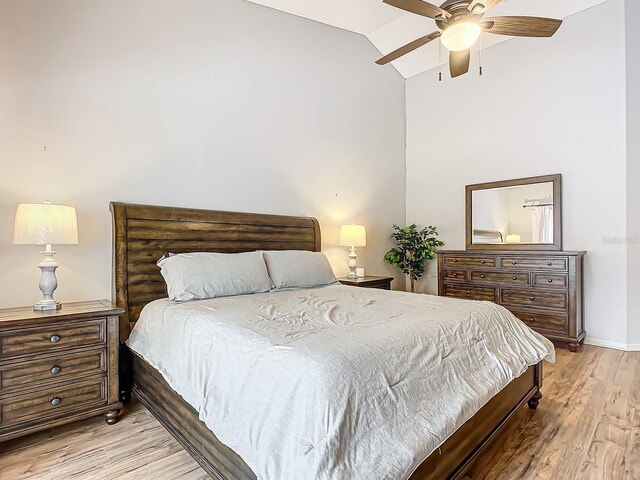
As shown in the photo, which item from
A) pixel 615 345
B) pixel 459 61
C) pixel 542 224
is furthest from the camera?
pixel 542 224

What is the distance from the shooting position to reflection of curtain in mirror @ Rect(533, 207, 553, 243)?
409 centimetres

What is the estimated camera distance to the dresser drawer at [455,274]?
14.6 ft

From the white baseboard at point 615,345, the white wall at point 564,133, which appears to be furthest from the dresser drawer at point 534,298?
the white baseboard at point 615,345

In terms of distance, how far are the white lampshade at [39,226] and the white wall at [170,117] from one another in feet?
1.20

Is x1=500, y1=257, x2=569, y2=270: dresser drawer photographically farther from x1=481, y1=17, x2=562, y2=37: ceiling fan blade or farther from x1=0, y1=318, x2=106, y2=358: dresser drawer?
x1=0, y1=318, x2=106, y2=358: dresser drawer

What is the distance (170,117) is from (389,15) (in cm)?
289

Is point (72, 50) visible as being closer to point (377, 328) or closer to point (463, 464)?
point (377, 328)

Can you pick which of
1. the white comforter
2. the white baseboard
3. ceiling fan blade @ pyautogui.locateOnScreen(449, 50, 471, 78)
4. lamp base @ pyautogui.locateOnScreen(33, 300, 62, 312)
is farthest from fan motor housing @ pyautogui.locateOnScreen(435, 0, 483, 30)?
the white baseboard

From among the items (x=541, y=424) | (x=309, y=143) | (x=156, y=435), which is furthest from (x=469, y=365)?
(x=309, y=143)

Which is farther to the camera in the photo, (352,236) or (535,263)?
(352,236)

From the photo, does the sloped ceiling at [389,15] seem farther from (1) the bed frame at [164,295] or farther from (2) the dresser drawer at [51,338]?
(2) the dresser drawer at [51,338]

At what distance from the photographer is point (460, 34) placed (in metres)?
2.41

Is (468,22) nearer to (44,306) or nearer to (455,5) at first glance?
(455,5)

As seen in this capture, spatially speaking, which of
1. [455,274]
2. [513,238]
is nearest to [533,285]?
[513,238]
